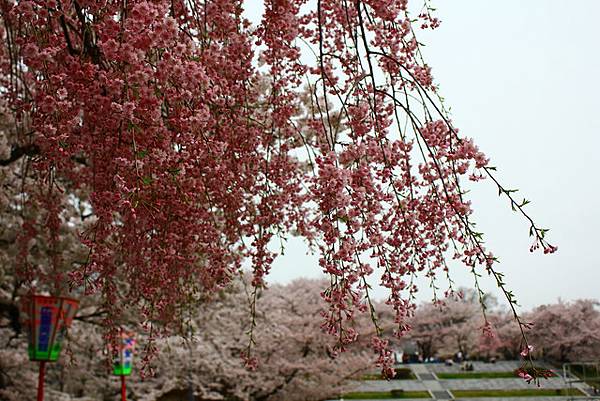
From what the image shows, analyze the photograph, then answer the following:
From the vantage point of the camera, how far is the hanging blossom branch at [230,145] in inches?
47.1

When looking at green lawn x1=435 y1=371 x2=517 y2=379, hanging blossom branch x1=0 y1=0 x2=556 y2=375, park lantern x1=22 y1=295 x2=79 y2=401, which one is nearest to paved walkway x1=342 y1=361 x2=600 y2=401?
green lawn x1=435 y1=371 x2=517 y2=379

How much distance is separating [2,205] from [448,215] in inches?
152

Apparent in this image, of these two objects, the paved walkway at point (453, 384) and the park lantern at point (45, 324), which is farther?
the paved walkway at point (453, 384)

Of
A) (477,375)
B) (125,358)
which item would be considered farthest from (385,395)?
(125,358)

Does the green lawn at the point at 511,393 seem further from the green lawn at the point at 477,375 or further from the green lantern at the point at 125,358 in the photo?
the green lantern at the point at 125,358

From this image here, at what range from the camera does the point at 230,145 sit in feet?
6.75

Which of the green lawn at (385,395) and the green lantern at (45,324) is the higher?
the green lantern at (45,324)

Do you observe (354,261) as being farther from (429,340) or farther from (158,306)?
(429,340)

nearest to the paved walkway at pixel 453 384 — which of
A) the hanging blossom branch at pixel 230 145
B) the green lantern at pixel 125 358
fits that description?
the green lantern at pixel 125 358

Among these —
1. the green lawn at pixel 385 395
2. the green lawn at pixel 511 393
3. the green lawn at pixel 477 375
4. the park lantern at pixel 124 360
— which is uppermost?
the park lantern at pixel 124 360

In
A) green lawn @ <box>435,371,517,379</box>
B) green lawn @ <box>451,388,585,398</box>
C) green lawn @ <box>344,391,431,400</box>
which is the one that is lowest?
green lawn @ <box>451,388,585,398</box>

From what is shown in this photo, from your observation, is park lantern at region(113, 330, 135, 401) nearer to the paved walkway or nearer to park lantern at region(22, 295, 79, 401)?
park lantern at region(22, 295, 79, 401)

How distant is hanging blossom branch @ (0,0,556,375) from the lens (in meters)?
1.20

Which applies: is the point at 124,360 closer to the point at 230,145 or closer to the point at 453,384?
the point at 230,145
